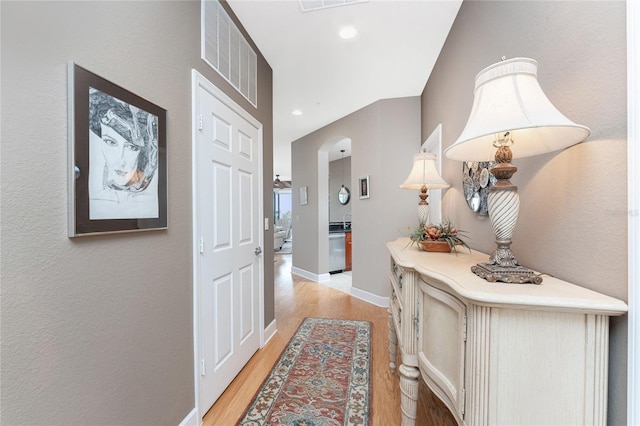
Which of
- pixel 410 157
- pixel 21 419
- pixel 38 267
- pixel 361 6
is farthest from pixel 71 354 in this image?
pixel 410 157

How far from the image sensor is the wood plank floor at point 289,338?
5.45 ft

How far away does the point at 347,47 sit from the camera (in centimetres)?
236

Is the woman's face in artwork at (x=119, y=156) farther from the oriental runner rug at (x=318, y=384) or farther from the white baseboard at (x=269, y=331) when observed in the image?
the white baseboard at (x=269, y=331)

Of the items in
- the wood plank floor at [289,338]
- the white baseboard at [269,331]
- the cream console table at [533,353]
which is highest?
the cream console table at [533,353]

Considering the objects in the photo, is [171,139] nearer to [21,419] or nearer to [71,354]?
[71,354]

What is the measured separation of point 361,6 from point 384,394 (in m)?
2.76

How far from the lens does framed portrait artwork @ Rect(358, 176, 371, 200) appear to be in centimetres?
368

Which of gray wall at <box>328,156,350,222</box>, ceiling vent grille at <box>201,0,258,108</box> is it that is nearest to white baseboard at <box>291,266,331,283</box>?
gray wall at <box>328,156,350,222</box>

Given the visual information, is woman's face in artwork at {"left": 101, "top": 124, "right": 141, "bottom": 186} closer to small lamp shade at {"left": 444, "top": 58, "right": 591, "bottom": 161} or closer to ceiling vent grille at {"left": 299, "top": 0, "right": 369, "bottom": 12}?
small lamp shade at {"left": 444, "top": 58, "right": 591, "bottom": 161}

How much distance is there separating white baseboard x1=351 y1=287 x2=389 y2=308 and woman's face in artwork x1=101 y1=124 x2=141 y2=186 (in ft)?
10.6

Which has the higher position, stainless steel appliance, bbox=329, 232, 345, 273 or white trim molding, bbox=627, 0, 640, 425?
white trim molding, bbox=627, 0, 640, 425

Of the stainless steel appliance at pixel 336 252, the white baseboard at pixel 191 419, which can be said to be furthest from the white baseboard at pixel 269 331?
the stainless steel appliance at pixel 336 252

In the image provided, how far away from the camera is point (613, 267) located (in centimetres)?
75

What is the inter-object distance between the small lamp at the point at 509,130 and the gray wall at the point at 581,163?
3.8 inches
